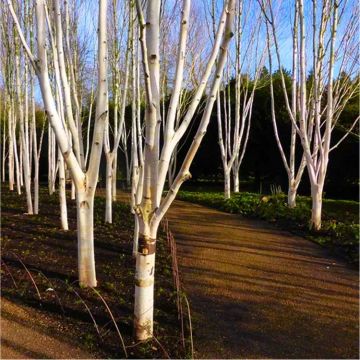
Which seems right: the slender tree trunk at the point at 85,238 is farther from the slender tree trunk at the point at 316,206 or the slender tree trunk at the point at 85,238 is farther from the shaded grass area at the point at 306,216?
the slender tree trunk at the point at 316,206

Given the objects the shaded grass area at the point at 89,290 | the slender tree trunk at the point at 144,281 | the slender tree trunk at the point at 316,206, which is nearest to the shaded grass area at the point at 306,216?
the slender tree trunk at the point at 316,206

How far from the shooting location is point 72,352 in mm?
2943

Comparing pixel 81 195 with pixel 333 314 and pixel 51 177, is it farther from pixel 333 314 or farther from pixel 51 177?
pixel 51 177

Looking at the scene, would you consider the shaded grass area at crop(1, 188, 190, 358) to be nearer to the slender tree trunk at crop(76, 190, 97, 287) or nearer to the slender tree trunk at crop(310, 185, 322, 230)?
the slender tree trunk at crop(76, 190, 97, 287)

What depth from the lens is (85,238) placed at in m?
4.01

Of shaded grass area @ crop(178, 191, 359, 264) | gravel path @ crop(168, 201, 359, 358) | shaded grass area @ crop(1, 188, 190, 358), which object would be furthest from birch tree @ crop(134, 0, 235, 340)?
shaded grass area @ crop(178, 191, 359, 264)

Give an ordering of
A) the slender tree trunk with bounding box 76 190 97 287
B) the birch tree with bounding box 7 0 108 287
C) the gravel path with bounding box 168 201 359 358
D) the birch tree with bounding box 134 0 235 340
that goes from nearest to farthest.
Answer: the birch tree with bounding box 134 0 235 340 → the gravel path with bounding box 168 201 359 358 → the birch tree with bounding box 7 0 108 287 → the slender tree trunk with bounding box 76 190 97 287

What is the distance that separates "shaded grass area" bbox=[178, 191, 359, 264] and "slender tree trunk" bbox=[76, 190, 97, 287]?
3.48 meters

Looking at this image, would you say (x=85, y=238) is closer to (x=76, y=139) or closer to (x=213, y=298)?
(x=76, y=139)

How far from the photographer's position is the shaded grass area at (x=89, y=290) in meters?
3.10

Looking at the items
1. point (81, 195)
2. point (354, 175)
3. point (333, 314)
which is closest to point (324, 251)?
point (333, 314)

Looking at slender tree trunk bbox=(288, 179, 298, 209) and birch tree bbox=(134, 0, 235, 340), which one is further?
slender tree trunk bbox=(288, 179, 298, 209)

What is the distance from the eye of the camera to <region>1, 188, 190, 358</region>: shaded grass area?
3100 mm

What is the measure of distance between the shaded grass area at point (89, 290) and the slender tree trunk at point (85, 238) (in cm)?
14
